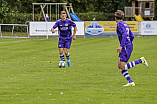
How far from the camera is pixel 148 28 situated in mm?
38844

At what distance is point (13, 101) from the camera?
8.42m

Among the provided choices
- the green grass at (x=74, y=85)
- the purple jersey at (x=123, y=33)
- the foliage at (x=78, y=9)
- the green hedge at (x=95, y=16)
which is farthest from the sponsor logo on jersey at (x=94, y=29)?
the purple jersey at (x=123, y=33)

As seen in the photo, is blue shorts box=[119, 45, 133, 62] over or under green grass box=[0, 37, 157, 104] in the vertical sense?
over

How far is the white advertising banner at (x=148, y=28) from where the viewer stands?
38594 millimetres

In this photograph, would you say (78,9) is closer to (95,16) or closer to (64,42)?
(95,16)

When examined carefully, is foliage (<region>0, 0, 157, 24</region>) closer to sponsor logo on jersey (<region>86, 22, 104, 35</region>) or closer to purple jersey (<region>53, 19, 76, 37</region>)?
sponsor logo on jersey (<region>86, 22, 104, 35</region>)

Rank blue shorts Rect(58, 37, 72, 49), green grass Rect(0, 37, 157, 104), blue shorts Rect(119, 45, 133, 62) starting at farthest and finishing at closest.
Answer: blue shorts Rect(58, 37, 72, 49) < blue shorts Rect(119, 45, 133, 62) < green grass Rect(0, 37, 157, 104)

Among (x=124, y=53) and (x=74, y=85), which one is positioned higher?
(x=124, y=53)

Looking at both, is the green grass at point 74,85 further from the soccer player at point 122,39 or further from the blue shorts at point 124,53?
the blue shorts at point 124,53

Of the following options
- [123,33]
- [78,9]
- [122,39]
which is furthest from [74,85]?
[78,9]

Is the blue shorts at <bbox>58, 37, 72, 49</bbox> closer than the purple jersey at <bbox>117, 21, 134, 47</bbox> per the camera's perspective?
No

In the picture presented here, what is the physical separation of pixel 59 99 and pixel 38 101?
45cm

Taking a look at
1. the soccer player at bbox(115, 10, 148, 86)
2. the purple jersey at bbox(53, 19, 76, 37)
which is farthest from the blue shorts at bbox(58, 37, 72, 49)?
the soccer player at bbox(115, 10, 148, 86)

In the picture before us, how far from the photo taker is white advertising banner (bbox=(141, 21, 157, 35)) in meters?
38.6
